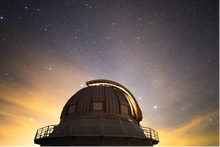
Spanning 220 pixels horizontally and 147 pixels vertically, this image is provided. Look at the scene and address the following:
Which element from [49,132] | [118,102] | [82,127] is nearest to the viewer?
[82,127]

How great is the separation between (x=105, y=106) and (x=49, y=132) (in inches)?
279

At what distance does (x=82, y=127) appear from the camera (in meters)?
14.0

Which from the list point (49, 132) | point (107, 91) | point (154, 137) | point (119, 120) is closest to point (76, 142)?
point (49, 132)

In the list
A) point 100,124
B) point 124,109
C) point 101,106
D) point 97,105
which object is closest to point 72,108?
point 97,105

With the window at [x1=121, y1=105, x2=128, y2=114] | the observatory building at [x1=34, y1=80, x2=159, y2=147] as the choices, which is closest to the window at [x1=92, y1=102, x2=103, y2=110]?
the observatory building at [x1=34, y1=80, x2=159, y2=147]

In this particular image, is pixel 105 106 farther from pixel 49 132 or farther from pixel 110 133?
pixel 49 132

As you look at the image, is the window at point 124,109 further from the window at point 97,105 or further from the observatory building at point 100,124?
the window at point 97,105

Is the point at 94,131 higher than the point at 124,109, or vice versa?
the point at 124,109

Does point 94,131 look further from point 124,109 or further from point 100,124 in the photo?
point 124,109

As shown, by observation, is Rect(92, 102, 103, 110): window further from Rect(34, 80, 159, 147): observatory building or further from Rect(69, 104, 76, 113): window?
Rect(69, 104, 76, 113): window

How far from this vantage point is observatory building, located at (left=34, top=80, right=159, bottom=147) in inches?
510

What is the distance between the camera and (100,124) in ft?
46.8

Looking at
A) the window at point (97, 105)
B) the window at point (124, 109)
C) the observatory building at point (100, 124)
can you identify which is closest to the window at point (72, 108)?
the observatory building at point (100, 124)

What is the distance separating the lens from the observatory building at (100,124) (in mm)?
12953
